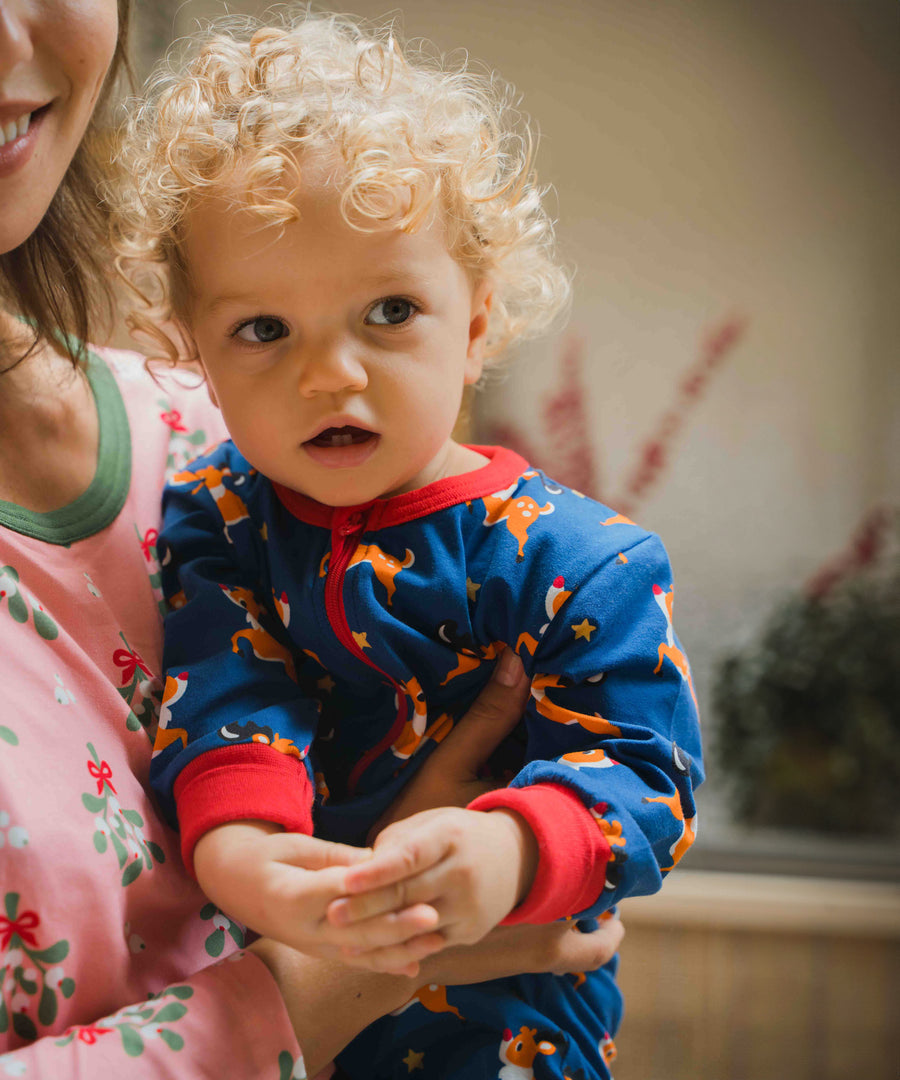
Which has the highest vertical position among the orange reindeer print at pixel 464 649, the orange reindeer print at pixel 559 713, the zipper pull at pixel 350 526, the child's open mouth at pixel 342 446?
the child's open mouth at pixel 342 446

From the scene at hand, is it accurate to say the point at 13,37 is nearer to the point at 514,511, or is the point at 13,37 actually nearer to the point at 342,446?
the point at 342,446

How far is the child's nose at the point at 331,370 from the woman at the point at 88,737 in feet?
0.89

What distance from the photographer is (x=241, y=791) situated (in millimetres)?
837

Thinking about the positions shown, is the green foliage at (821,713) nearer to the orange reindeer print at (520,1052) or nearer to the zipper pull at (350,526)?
the orange reindeer print at (520,1052)

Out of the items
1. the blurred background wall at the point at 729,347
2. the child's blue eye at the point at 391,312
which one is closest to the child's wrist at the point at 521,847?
the child's blue eye at the point at 391,312

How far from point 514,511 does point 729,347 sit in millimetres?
1473

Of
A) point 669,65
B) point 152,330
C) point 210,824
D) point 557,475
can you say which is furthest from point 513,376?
point 210,824

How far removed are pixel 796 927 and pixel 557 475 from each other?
1190 millimetres

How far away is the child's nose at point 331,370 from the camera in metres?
0.85

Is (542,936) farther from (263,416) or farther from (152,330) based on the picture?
(152,330)

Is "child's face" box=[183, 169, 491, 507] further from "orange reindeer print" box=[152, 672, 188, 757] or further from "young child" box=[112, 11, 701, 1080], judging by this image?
"orange reindeer print" box=[152, 672, 188, 757]

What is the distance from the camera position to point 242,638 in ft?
3.17

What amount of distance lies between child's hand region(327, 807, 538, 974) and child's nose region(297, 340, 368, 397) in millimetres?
378

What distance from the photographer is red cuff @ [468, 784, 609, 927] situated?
0.76 m
